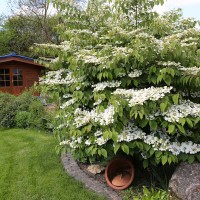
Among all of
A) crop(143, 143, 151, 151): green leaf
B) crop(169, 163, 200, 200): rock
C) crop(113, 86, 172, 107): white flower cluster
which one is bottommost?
crop(169, 163, 200, 200): rock

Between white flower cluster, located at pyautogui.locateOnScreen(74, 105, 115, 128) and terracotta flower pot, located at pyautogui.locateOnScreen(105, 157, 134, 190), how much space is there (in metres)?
0.82

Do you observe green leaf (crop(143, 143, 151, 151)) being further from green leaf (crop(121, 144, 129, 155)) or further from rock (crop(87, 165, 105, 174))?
rock (crop(87, 165, 105, 174))

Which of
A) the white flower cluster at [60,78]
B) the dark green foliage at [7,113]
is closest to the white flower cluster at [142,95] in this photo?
the white flower cluster at [60,78]

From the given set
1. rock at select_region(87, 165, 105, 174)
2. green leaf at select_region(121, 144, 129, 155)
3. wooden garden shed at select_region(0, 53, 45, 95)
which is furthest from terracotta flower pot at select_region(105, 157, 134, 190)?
wooden garden shed at select_region(0, 53, 45, 95)

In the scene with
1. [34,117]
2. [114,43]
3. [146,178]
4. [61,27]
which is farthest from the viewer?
[34,117]

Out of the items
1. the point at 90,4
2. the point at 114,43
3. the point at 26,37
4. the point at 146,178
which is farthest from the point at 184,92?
the point at 26,37

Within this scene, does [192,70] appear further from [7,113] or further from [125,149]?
[7,113]

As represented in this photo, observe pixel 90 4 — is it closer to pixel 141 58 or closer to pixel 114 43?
pixel 114 43

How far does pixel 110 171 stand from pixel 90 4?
2.39m

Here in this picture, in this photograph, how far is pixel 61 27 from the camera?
354 centimetres

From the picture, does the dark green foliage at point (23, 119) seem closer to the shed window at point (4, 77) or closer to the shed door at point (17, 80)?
the shed door at point (17, 80)

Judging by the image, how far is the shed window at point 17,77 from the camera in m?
13.2

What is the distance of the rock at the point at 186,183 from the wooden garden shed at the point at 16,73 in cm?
1162

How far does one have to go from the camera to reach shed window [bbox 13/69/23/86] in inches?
518
